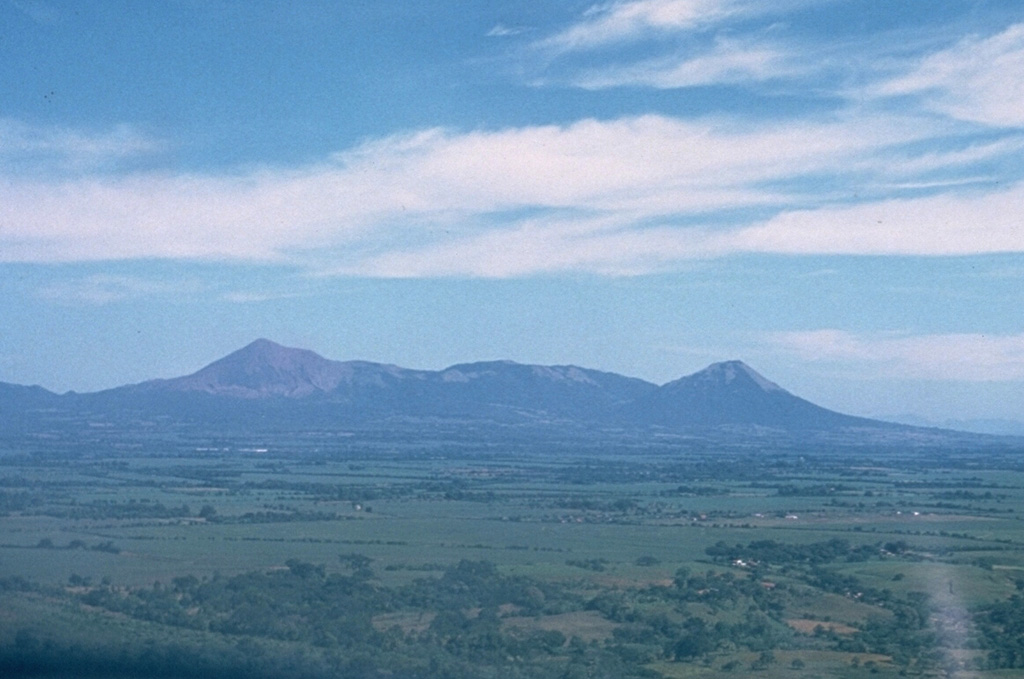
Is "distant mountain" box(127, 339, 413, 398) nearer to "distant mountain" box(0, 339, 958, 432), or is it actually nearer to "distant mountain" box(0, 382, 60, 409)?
"distant mountain" box(0, 339, 958, 432)

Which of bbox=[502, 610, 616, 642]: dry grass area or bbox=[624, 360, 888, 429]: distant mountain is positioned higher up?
bbox=[624, 360, 888, 429]: distant mountain

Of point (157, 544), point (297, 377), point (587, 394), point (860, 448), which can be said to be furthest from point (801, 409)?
point (157, 544)

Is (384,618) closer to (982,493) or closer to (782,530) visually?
(782,530)

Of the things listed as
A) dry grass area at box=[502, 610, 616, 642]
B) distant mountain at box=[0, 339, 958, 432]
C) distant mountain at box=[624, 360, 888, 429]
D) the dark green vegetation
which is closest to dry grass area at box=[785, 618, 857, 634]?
the dark green vegetation

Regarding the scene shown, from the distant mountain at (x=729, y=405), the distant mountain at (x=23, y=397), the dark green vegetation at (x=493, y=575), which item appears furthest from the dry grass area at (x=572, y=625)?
the distant mountain at (x=729, y=405)

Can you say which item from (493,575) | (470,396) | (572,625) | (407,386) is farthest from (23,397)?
(572,625)

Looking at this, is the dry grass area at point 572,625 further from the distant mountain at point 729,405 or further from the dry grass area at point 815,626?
the distant mountain at point 729,405

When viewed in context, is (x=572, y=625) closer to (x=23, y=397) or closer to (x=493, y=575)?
(x=493, y=575)
